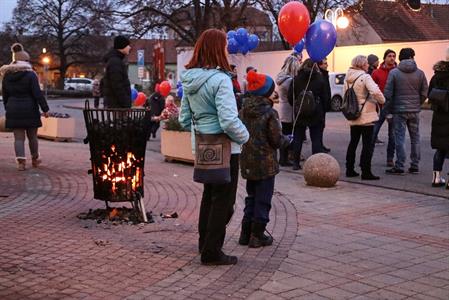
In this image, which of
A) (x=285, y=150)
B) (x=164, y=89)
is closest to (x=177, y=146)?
(x=285, y=150)

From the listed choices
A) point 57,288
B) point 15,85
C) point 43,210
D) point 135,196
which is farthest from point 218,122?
point 15,85

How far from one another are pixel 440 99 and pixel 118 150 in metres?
4.55

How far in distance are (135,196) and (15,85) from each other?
13.5 ft

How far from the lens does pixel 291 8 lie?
32.4 feet

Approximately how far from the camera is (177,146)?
39.0 ft

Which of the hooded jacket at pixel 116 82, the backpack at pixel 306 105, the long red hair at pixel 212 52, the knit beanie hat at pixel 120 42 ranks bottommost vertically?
the backpack at pixel 306 105

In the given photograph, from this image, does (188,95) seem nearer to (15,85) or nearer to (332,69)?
(15,85)

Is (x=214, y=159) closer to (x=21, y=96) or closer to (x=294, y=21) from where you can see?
(x=294, y=21)

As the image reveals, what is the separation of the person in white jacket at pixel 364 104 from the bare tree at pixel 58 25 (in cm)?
5991

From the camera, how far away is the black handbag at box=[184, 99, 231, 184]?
16.6 ft

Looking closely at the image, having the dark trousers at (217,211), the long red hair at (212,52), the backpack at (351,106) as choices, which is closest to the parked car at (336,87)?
the backpack at (351,106)

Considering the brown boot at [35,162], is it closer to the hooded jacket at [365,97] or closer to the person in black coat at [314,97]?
the person in black coat at [314,97]

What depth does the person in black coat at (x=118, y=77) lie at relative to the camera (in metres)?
7.60

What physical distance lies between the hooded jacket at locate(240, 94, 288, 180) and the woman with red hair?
499mm
